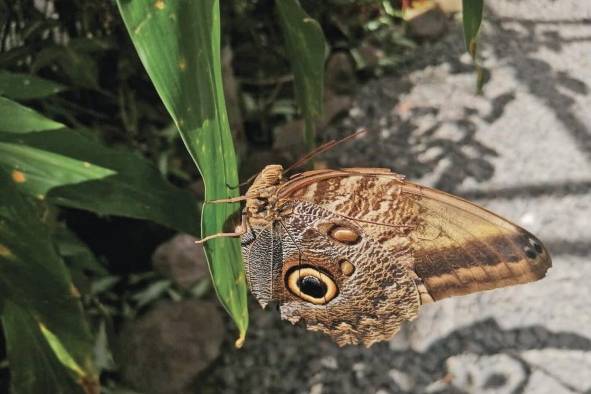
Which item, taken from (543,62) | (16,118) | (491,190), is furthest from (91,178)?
(543,62)

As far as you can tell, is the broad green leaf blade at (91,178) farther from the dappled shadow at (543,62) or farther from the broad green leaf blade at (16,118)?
the dappled shadow at (543,62)

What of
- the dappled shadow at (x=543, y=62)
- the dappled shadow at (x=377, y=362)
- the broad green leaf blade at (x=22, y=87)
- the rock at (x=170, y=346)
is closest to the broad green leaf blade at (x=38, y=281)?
the broad green leaf blade at (x=22, y=87)

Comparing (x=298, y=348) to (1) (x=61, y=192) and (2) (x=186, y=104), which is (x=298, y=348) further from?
(2) (x=186, y=104)

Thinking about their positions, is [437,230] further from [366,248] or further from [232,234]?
[232,234]

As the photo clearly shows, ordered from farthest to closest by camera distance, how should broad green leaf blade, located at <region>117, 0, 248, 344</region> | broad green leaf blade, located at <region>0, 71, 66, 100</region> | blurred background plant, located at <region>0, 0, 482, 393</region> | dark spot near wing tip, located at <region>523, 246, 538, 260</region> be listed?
broad green leaf blade, located at <region>0, 71, 66, 100</region> < blurred background plant, located at <region>0, 0, 482, 393</region> < dark spot near wing tip, located at <region>523, 246, 538, 260</region> < broad green leaf blade, located at <region>117, 0, 248, 344</region>

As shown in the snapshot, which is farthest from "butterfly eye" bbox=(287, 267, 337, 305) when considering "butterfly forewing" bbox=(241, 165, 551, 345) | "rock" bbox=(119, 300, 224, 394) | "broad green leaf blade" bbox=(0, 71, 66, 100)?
"rock" bbox=(119, 300, 224, 394)

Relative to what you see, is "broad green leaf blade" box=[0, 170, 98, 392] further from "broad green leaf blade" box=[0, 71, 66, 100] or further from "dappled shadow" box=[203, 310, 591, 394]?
"dappled shadow" box=[203, 310, 591, 394]
